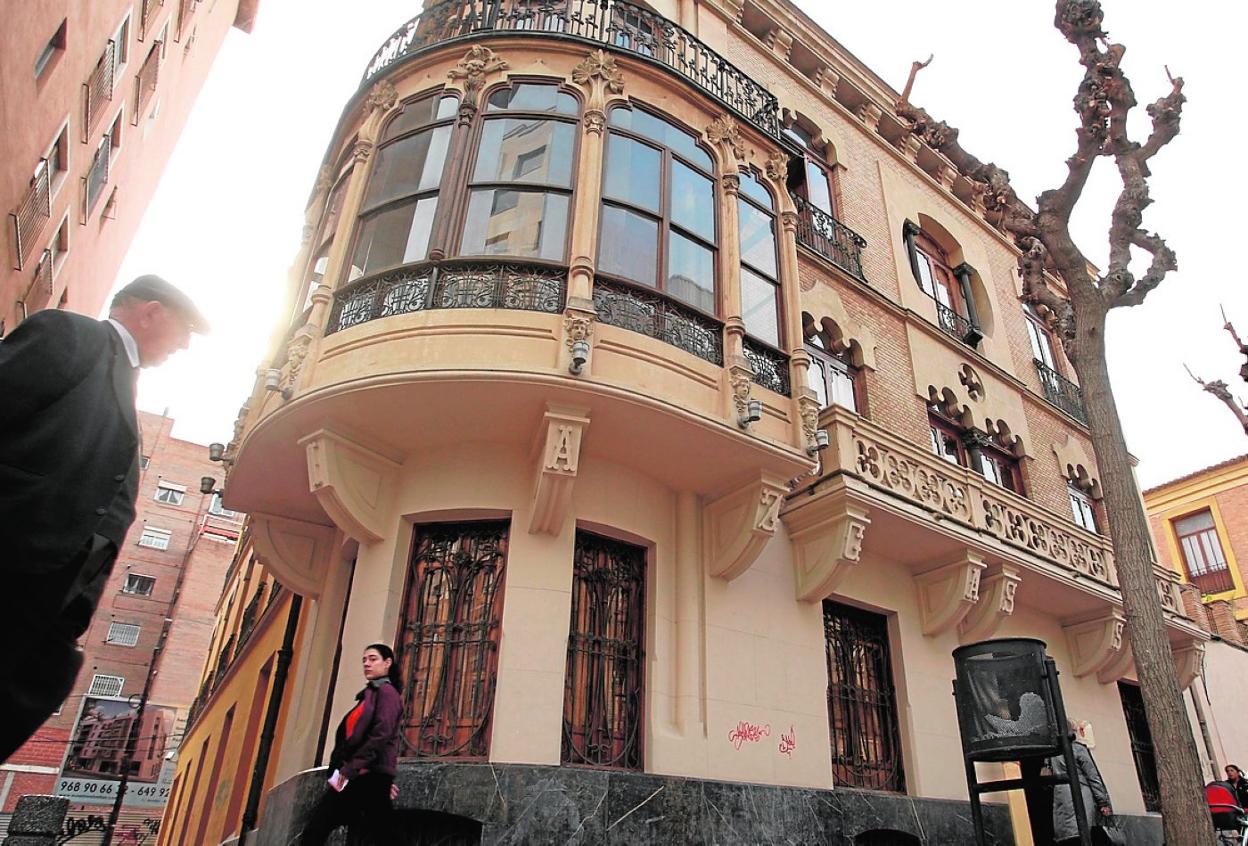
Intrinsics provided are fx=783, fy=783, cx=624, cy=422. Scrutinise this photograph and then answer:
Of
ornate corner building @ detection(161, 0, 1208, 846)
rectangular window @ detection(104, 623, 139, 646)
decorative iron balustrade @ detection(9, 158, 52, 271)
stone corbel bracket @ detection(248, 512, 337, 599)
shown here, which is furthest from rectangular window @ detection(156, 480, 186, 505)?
stone corbel bracket @ detection(248, 512, 337, 599)

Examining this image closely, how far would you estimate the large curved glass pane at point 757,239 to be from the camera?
11.3 metres

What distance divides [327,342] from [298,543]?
2847 millimetres

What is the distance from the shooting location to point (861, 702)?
34.3 ft

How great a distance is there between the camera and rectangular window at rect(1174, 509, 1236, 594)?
28531mm

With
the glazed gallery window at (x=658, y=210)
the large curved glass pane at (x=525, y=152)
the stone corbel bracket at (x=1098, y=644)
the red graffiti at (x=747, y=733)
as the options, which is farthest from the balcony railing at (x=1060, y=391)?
the large curved glass pane at (x=525, y=152)

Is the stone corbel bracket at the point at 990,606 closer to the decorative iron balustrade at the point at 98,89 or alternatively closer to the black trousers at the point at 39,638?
the black trousers at the point at 39,638

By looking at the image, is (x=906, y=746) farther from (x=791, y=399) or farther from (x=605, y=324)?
(x=605, y=324)

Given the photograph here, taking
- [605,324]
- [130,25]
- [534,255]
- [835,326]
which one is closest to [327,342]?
[534,255]

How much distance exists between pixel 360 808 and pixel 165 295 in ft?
13.7

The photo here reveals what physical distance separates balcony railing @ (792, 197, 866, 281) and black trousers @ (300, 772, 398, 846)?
11354 mm

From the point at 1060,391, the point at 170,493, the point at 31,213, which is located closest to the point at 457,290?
the point at 31,213

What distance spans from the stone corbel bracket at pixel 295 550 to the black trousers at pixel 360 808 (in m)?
4.85

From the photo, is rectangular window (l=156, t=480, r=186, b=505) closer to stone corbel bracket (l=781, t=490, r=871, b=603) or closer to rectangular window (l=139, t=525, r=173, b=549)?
rectangular window (l=139, t=525, r=173, b=549)

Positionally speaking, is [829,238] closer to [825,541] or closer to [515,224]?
[825,541]
